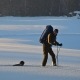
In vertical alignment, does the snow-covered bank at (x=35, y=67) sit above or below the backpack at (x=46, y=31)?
below
